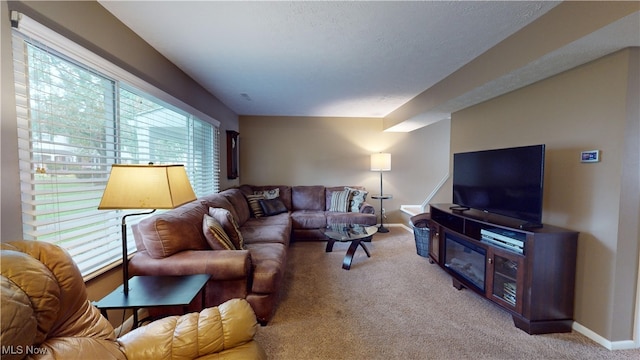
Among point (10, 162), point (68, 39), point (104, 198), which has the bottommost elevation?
point (104, 198)

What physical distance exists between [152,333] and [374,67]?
9.09 ft

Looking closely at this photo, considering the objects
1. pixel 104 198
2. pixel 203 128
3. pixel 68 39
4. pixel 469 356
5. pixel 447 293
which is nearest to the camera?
pixel 104 198

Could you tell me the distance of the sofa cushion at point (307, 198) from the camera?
16.2 ft

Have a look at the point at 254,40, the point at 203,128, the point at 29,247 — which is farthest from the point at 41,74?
the point at 203,128

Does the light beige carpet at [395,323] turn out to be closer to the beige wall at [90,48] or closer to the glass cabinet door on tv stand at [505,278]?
the glass cabinet door on tv stand at [505,278]

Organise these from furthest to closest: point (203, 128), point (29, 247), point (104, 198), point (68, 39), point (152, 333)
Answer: point (203, 128) < point (68, 39) < point (104, 198) < point (152, 333) < point (29, 247)

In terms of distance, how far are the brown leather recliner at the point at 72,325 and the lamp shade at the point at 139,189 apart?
0.41 meters

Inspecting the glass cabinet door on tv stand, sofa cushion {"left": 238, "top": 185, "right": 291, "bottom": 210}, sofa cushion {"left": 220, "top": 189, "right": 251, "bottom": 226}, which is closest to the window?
sofa cushion {"left": 220, "top": 189, "right": 251, "bottom": 226}

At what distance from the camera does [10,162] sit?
47.0 inches

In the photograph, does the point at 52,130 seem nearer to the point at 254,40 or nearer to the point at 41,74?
the point at 41,74

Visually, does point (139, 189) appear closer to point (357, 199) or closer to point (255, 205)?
point (255, 205)

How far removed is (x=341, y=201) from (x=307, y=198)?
2.29ft

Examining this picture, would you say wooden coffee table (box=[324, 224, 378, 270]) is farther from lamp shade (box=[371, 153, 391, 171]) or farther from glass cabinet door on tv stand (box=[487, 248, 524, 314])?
lamp shade (box=[371, 153, 391, 171])

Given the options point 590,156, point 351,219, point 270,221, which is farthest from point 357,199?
point 590,156
